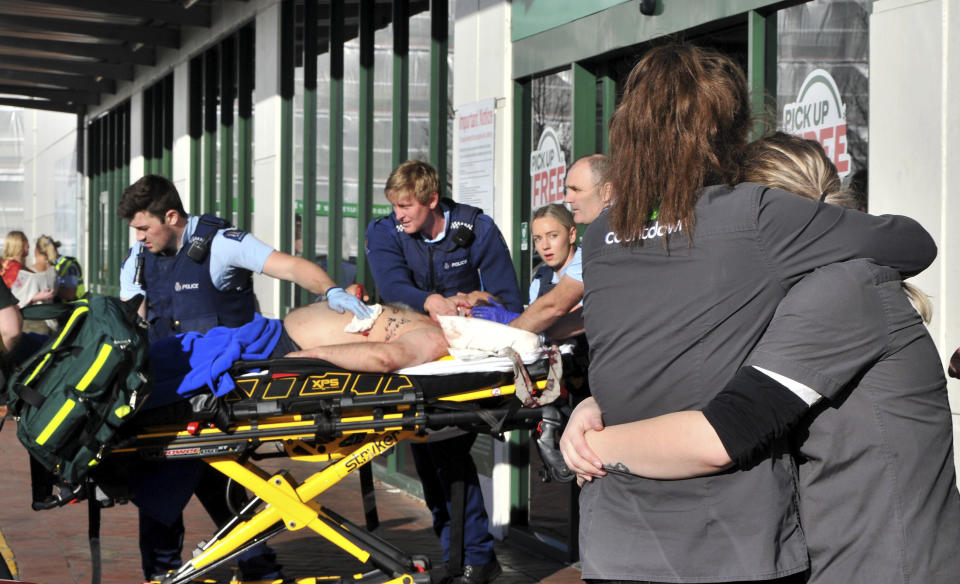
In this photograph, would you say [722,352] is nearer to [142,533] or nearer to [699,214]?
[699,214]

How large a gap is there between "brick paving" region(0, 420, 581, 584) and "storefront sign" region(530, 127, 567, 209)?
1963 millimetres

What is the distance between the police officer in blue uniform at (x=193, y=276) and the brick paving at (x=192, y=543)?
618 millimetres

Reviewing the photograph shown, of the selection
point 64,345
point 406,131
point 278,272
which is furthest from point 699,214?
point 406,131

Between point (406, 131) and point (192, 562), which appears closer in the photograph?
point (192, 562)

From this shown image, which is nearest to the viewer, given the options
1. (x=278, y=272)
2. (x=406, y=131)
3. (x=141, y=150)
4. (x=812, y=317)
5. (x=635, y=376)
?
(x=812, y=317)

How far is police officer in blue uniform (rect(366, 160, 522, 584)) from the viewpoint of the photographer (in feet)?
18.7

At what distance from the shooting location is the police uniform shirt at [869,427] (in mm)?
1959

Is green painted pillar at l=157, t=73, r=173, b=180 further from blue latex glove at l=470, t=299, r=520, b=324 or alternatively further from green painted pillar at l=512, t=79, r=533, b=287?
blue latex glove at l=470, t=299, r=520, b=324

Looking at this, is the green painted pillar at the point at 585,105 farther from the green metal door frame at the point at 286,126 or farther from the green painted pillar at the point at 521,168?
the green metal door frame at the point at 286,126

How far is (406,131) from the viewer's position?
8.67 m

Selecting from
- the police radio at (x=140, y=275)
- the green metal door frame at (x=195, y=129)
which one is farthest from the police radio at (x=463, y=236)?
the green metal door frame at (x=195, y=129)

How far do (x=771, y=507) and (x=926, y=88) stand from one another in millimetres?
2450

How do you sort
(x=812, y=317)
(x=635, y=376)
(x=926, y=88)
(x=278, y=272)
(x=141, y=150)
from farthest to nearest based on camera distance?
(x=141, y=150) → (x=278, y=272) → (x=926, y=88) → (x=635, y=376) → (x=812, y=317)

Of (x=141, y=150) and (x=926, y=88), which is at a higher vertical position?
(x=141, y=150)
